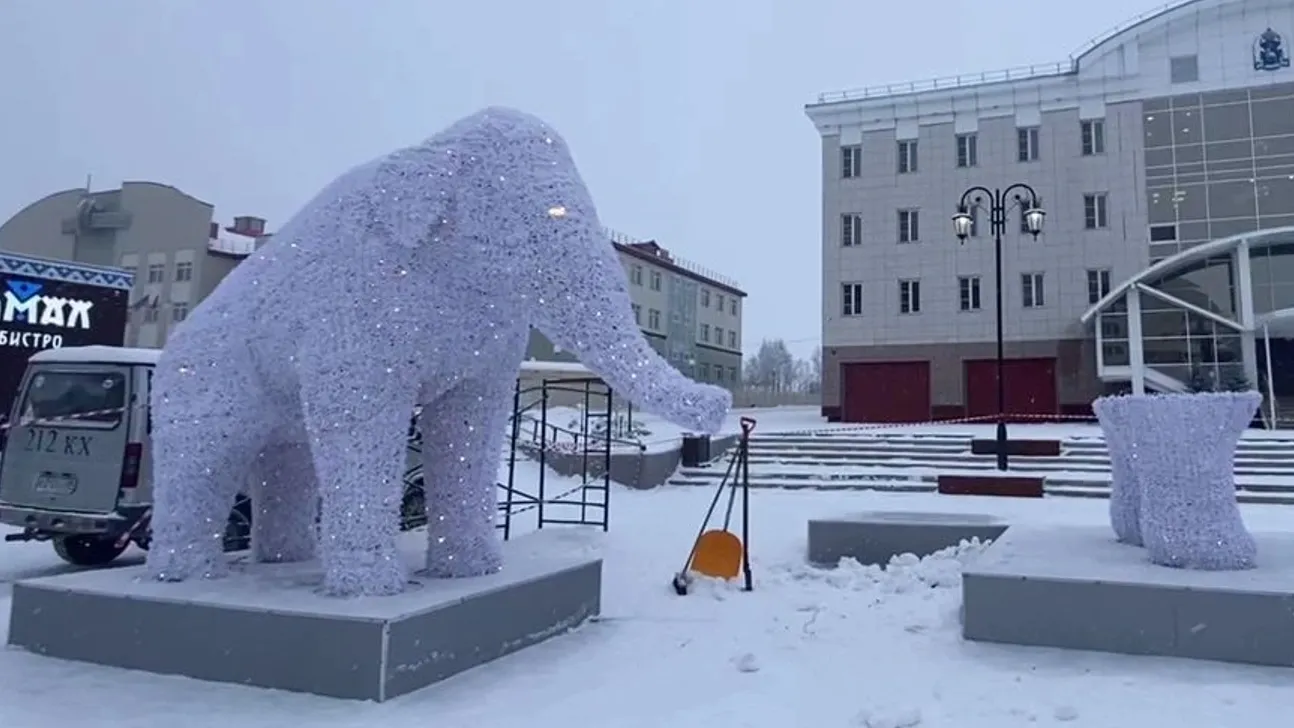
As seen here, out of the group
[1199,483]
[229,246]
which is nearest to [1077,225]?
[1199,483]

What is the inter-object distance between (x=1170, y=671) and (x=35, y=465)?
29.5 ft

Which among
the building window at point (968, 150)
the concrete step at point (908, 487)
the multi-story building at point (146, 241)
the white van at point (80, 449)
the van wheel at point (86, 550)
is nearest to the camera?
the white van at point (80, 449)

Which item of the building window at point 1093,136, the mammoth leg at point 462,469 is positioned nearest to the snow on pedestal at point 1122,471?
the mammoth leg at point 462,469

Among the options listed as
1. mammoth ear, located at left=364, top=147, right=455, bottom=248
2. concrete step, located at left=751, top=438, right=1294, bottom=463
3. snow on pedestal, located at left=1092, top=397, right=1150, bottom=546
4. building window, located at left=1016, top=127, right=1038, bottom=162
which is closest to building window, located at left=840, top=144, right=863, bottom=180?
building window, located at left=1016, top=127, right=1038, bottom=162

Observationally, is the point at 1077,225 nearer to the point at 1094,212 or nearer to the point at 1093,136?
the point at 1094,212

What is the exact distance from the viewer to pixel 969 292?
2752 centimetres

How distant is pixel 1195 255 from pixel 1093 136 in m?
5.37

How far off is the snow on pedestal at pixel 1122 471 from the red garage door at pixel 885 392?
21323mm

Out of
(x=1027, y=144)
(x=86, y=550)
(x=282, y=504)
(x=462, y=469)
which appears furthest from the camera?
(x=1027, y=144)

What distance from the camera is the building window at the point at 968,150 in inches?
1094

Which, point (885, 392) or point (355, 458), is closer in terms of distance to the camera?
point (355, 458)

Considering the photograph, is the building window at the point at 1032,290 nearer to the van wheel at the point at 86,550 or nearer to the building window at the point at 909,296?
the building window at the point at 909,296

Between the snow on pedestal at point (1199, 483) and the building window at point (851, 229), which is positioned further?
the building window at point (851, 229)

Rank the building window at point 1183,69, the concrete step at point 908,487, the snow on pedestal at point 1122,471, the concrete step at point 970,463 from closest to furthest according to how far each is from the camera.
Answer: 1. the snow on pedestal at point 1122,471
2. the concrete step at point 908,487
3. the concrete step at point 970,463
4. the building window at point 1183,69
